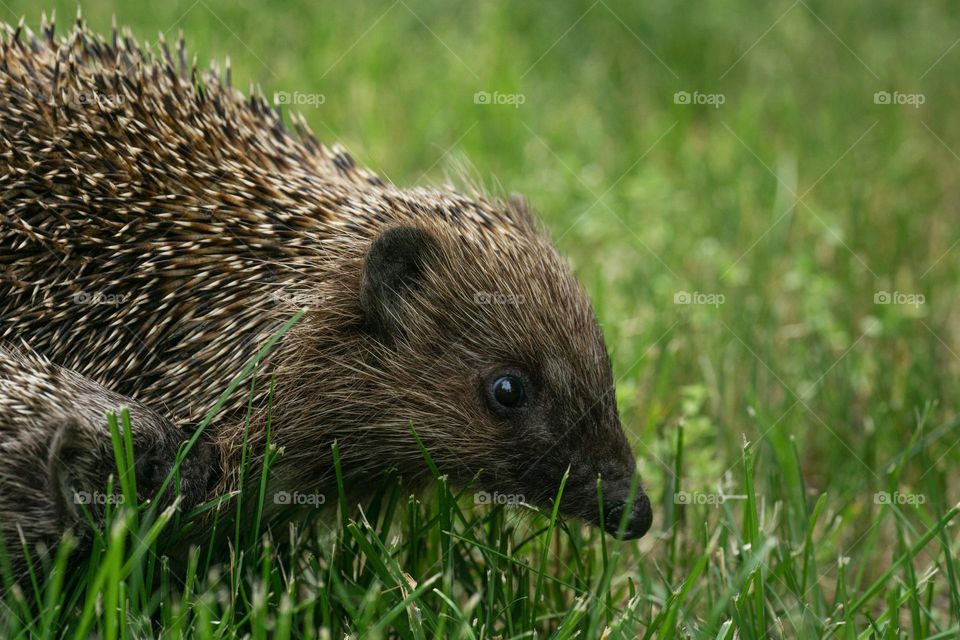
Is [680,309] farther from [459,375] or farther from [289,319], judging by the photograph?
[289,319]

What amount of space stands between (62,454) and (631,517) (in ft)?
7.72

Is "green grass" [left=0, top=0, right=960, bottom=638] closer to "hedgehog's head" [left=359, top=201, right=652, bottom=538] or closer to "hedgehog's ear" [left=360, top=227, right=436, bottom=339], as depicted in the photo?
"hedgehog's head" [left=359, top=201, right=652, bottom=538]

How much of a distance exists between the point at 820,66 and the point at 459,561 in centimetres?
962

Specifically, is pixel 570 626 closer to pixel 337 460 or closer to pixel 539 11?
pixel 337 460

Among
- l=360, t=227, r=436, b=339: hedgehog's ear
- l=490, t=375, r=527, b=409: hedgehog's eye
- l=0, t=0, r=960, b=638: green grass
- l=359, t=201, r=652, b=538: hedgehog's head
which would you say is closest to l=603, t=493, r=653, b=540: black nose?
l=359, t=201, r=652, b=538: hedgehog's head

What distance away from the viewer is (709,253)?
9156mm

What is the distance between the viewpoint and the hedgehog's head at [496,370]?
17.7 feet

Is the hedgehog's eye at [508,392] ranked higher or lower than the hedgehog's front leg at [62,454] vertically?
higher

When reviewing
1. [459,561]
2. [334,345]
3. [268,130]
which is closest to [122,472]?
[334,345]

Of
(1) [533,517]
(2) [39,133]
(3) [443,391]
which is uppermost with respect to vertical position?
(2) [39,133]

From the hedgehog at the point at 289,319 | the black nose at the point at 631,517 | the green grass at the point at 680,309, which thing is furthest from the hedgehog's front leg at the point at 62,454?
the black nose at the point at 631,517

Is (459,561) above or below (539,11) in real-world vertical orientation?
below

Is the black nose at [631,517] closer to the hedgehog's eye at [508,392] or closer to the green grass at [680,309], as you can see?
the green grass at [680,309]

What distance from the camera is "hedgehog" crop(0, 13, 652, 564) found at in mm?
5414
